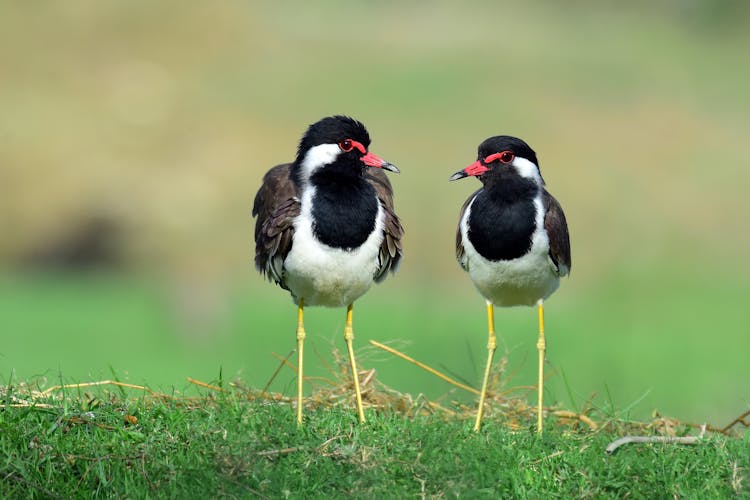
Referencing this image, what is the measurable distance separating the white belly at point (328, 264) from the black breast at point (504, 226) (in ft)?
1.47

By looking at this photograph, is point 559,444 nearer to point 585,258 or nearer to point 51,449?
point 51,449

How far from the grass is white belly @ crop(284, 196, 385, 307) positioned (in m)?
0.55

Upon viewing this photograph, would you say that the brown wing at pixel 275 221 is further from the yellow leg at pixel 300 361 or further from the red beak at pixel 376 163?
the red beak at pixel 376 163

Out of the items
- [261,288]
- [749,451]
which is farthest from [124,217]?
[749,451]

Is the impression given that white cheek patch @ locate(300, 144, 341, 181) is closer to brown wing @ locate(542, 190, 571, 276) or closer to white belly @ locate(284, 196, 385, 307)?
white belly @ locate(284, 196, 385, 307)

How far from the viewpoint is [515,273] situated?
17.8ft

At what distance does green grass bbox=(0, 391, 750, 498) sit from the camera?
4.59m

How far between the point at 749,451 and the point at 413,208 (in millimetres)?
15670

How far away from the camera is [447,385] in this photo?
20.2 ft

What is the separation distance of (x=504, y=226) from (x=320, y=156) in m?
0.86

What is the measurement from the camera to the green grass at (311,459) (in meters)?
4.59

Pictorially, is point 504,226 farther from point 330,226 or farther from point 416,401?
point 416,401

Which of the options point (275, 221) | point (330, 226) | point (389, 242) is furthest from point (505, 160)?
point (275, 221)

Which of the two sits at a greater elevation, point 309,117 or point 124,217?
point 309,117
